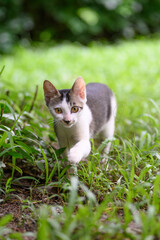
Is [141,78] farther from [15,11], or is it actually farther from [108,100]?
[15,11]

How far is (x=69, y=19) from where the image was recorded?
36.6ft

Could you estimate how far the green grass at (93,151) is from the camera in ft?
5.50

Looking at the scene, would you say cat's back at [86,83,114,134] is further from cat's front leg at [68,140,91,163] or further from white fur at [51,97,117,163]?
cat's front leg at [68,140,91,163]

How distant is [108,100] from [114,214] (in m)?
1.63

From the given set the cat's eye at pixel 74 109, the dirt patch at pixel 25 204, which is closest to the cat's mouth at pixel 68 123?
the cat's eye at pixel 74 109

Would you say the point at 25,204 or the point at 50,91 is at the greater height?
the point at 50,91

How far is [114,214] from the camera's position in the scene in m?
1.92

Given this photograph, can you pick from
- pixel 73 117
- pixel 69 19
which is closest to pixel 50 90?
pixel 73 117

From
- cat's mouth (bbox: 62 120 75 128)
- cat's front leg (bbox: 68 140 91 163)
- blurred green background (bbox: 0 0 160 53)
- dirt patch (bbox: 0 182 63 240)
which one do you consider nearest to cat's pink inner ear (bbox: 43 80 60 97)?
cat's mouth (bbox: 62 120 75 128)

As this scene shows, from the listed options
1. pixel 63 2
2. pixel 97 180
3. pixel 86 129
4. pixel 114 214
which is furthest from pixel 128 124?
pixel 63 2

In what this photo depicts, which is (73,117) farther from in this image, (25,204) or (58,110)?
(25,204)

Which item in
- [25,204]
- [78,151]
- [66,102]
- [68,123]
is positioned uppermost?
[66,102]

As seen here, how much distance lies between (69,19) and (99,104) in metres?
8.63

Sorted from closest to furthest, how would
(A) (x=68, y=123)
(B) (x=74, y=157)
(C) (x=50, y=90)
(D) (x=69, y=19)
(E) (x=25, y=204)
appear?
(E) (x=25, y=204) < (B) (x=74, y=157) < (A) (x=68, y=123) < (C) (x=50, y=90) < (D) (x=69, y=19)
